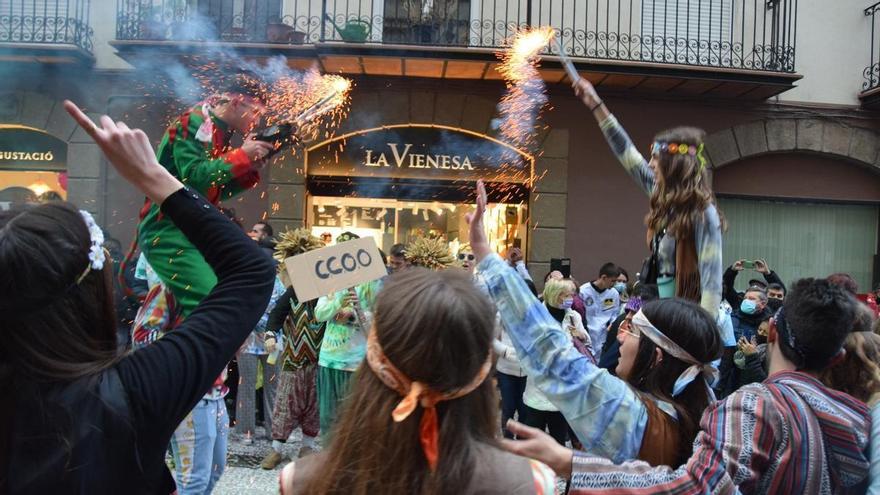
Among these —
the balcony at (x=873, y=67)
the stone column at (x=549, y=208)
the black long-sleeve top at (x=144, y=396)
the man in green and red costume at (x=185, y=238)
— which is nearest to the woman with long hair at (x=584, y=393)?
the black long-sleeve top at (x=144, y=396)

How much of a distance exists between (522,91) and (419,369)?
11803 mm

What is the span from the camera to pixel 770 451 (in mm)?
1940

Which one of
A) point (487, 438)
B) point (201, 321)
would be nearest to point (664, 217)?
point (487, 438)

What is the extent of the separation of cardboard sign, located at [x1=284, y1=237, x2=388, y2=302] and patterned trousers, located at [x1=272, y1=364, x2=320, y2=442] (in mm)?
2264

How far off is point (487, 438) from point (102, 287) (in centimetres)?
88

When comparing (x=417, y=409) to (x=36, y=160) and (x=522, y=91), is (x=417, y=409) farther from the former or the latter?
(x=36, y=160)

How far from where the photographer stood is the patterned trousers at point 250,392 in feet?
23.2

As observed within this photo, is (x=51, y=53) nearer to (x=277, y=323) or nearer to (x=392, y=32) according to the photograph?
(x=392, y=32)

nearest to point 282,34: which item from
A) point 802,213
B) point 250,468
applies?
point 250,468

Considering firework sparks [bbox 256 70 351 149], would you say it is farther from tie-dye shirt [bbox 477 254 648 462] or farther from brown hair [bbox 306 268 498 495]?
brown hair [bbox 306 268 498 495]

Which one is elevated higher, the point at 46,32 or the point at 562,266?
the point at 46,32

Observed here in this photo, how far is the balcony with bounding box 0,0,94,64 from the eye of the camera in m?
10.7

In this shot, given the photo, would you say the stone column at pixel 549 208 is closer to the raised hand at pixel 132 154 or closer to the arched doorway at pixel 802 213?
the arched doorway at pixel 802 213

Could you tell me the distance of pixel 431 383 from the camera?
1.44 m
